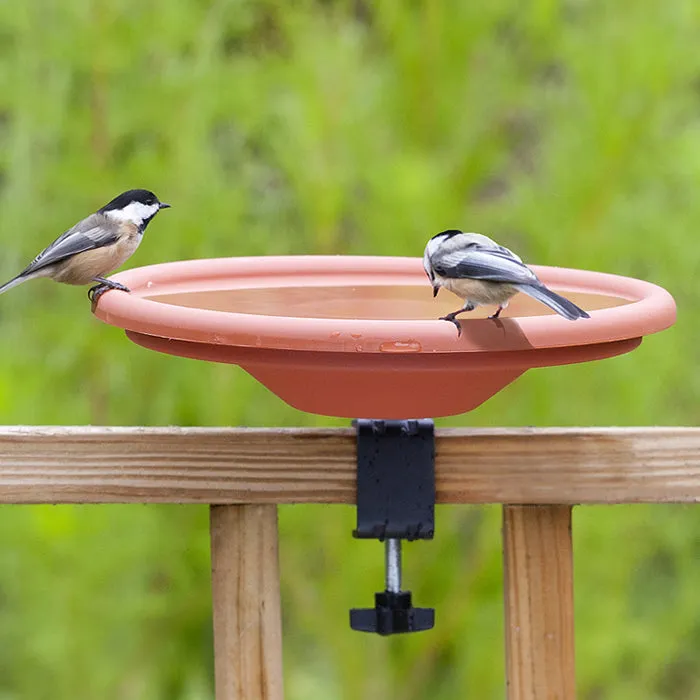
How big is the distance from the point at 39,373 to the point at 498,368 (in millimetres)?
1495

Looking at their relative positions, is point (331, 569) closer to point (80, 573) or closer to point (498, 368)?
point (80, 573)

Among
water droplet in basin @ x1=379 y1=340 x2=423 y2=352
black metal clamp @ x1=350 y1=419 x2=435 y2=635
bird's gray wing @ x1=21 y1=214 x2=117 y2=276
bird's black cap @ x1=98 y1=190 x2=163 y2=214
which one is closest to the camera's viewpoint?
water droplet in basin @ x1=379 y1=340 x2=423 y2=352

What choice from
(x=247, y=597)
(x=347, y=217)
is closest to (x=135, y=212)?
(x=347, y=217)

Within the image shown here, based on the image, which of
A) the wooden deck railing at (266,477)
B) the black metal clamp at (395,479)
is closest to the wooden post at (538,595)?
the wooden deck railing at (266,477)

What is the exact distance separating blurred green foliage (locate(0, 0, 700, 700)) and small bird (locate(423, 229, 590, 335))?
3.02 feet

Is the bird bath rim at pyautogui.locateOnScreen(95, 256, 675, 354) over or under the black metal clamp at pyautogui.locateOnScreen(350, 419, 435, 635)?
over

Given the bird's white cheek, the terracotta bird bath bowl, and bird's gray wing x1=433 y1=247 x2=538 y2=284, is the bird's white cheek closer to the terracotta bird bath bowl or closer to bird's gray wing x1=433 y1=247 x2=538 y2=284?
the terracotta bird bath bowl

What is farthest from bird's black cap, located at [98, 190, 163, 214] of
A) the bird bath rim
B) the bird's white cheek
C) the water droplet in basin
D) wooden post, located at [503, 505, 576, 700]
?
the water droplet in basin

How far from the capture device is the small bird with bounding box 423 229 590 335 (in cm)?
127

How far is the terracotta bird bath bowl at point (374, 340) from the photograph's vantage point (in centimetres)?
110

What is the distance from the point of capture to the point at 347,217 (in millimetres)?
2600

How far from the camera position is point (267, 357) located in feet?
3.81

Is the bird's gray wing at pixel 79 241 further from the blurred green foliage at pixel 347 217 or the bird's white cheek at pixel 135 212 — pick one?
the blurred green foliage at pixel 347 217

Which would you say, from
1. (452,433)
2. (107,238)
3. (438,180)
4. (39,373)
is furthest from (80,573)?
(452,433)
